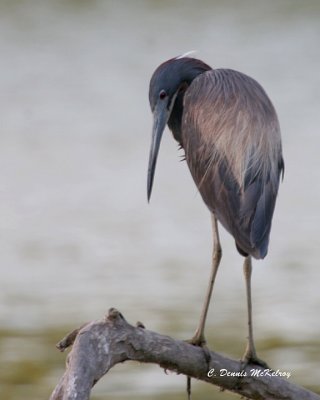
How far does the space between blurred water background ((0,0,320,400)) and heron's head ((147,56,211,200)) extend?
47.6 inches

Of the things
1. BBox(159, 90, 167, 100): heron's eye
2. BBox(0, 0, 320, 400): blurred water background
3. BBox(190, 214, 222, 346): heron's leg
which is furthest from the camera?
BBox(0, 0, 320, 400): blurred water background

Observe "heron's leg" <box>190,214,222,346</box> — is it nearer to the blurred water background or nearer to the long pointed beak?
the long pointed beak

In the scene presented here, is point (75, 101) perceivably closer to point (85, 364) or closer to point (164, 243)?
point (164, 243)

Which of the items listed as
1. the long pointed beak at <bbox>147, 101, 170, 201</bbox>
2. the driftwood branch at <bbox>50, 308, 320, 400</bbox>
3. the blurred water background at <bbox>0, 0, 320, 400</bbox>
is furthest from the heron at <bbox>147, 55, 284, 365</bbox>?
the blurred water background at <bbox>0, 0, 320, 400</bbox>

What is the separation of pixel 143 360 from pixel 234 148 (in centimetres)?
68

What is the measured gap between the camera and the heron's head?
3.85 m

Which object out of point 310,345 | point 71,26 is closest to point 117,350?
point 310,345

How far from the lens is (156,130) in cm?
385

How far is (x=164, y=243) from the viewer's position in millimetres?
6117

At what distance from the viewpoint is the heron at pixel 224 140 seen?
12.1 feet

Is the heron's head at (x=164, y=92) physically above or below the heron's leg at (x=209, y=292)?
above

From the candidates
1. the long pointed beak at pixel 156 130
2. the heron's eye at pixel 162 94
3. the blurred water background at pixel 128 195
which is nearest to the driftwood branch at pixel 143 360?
the long pointed beak at pixel 156 130

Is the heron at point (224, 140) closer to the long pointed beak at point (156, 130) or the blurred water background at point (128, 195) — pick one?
the long pointed beak at point (156, 130)

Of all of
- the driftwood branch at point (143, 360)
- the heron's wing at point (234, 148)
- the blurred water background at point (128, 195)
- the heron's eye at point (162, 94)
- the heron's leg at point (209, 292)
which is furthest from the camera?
the blurred water background at point (128, 195)
